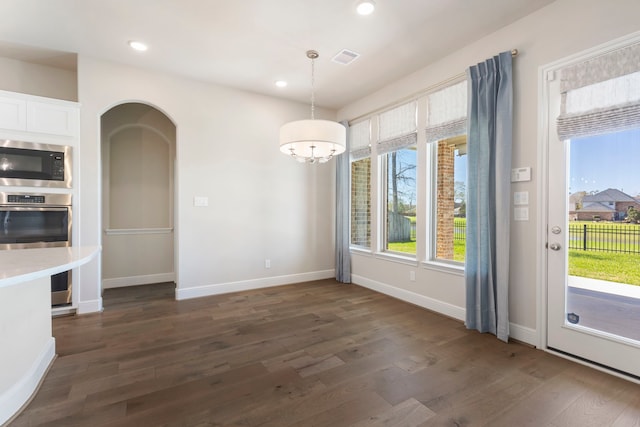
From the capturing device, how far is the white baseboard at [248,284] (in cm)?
414

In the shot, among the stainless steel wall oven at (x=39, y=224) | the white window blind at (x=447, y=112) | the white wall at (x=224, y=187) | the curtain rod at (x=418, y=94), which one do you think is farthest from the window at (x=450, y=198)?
the stainless steel wall oven at (x=39, y=224)

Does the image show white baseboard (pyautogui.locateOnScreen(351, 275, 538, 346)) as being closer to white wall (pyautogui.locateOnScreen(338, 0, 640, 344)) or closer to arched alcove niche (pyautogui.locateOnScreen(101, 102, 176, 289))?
white wall (pyautogui.locateOnScreen(338, 0, 640, 344))

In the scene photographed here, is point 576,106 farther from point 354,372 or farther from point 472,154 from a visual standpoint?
point 354,372

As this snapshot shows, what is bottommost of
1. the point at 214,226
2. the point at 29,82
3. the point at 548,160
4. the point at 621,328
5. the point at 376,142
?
the point at 621,328

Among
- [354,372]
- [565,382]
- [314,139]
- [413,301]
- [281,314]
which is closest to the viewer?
[565,382]

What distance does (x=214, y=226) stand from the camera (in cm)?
433

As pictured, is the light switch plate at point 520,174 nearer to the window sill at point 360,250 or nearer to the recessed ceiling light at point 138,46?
the window sill at point 360,250

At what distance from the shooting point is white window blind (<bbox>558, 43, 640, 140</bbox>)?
216cm

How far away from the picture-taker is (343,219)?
16.6 ft

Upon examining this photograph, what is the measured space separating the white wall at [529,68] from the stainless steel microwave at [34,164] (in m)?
4.37

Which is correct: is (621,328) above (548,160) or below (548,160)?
below

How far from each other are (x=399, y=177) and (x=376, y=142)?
0.64 metres

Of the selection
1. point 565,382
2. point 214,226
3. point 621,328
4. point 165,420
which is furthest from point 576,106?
point 214,226

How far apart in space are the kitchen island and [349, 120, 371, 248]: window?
3692mm
